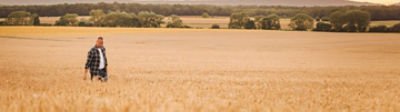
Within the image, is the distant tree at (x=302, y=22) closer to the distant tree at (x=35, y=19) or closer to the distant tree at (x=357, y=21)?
the distant tree at (x=357, y=21)

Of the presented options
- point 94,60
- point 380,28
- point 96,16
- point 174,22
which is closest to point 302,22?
point 380,28

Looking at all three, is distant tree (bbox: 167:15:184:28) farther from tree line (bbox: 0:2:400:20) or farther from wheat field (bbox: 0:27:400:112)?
wheat field (bbox: 0:27:400:112)

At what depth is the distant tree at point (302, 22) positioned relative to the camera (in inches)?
2943

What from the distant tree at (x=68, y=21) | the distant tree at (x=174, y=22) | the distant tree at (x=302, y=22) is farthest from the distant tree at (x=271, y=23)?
the distant tree at (x=68, y=21)

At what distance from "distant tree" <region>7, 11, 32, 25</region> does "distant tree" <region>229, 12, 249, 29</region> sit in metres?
41.8

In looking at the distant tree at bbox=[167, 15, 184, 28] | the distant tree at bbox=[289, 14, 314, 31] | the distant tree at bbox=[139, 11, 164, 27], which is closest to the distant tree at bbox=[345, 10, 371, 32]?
the distant tree at bbox=[289, 14, 314, 31]

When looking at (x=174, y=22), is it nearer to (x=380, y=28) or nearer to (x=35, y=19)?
(x=35, y=19)

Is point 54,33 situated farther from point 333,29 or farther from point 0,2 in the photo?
point 333,29

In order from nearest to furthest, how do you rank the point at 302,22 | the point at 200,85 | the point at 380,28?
the point at 200,85 → the point at 380,28 → the point at 302,22

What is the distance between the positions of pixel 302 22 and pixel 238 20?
1341 cm

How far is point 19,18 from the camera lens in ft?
243

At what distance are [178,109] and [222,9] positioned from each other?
333 feet

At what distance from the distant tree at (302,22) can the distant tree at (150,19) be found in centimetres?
2741

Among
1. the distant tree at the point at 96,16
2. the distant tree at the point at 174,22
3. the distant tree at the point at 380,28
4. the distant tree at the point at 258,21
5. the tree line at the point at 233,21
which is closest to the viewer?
the distant tree at the point at 380,28
